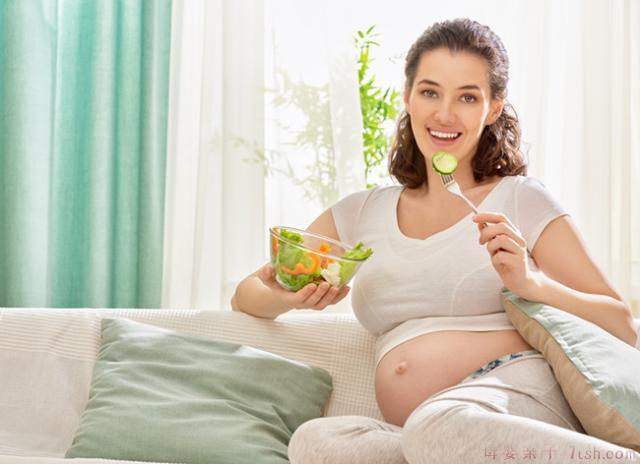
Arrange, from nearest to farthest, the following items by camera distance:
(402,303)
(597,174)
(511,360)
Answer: (511,360), (402,303), (597,174)

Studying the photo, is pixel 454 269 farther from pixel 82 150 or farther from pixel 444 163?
pixel 82 150

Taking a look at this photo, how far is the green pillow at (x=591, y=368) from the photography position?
1.29 metres

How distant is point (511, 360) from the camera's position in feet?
4.86

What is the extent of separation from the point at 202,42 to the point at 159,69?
0.17 metres

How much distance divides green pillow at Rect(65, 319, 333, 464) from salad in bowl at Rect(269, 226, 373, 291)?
25cm

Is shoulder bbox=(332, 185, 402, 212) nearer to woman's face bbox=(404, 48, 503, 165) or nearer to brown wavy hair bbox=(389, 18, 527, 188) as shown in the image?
brown wavy hair bbox=(389, 18, 527, 188)

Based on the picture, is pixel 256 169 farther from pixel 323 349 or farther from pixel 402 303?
pixel 402 303

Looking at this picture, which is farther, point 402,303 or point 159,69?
point 159,69

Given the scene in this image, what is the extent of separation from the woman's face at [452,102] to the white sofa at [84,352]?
1.65 feet

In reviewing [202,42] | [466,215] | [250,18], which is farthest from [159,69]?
[466,215]

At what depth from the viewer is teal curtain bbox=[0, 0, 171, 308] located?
2.66m

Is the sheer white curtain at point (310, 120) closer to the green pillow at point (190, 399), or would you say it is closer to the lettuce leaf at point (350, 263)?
the green pillow at point (190, 399)

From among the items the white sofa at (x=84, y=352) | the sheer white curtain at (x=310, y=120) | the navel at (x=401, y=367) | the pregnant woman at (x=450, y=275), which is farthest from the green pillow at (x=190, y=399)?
the sheer white curtain at (x=310, y=120)

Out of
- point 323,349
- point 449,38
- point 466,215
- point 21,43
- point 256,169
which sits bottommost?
point 323,349
